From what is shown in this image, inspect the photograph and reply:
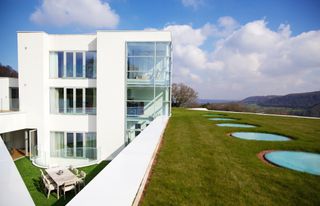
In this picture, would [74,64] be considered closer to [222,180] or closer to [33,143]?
[33,143]

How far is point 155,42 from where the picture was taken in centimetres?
1238

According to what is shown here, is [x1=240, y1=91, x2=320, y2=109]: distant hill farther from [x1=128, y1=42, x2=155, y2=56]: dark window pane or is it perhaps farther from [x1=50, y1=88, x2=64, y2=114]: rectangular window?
[x1=50, y1=88, x2=64, y2=114]: rectangular window

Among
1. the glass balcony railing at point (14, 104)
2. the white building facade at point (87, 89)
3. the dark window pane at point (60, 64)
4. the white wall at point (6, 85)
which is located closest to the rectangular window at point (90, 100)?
the white building facade at point (87, 89)

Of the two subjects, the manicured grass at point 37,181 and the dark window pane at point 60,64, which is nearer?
the manicured grass at point 37,181

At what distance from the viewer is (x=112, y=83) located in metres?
12.6

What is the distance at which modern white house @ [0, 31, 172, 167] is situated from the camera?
41.2 ft

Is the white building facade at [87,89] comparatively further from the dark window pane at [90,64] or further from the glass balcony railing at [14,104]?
the glass balcony railing at [14,104]

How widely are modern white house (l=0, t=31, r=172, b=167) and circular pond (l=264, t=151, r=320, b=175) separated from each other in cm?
819

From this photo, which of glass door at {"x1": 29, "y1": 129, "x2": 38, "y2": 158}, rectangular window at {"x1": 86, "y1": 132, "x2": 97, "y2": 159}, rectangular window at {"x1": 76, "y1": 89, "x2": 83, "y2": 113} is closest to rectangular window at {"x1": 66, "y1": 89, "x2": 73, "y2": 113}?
rectangular window at {"x1": 76, "y1": 89, "x2": 83, "y2": 113}

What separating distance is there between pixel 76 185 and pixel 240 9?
17972 millimetres

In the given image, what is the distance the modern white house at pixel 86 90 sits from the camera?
41.2 ft

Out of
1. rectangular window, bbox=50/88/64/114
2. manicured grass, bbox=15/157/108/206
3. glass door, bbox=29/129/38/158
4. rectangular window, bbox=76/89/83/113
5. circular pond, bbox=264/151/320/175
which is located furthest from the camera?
rectangular window, bbox=50/88/64/114

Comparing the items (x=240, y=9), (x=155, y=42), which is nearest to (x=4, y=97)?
(x=155, y=42)

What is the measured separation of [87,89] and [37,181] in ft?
21.4
